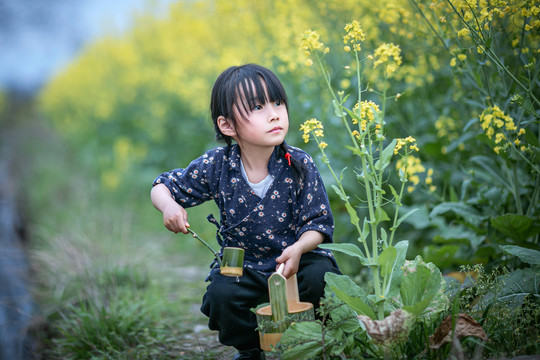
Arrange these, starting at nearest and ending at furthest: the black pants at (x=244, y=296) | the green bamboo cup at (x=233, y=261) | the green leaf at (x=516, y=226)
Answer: the green bamboo cup at (x=233, y=261), the black pants at (x=244, y=296), the green leaf at (x=516, y=226)

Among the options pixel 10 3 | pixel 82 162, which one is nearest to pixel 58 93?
pixel 82 162

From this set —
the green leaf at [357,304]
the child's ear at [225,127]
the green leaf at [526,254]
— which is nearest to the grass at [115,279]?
the green leaf at [357,304]

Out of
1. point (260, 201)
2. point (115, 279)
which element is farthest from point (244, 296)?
point (115, 279)

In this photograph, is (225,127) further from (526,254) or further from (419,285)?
(526,254)

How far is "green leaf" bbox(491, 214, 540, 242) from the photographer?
2.16 metres

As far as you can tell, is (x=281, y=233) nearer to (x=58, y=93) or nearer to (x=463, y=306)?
(x=463, y=306)

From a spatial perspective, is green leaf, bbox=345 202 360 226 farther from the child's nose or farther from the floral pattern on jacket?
the child's nose

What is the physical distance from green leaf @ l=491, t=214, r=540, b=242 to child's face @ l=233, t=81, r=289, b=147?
3.30 feet

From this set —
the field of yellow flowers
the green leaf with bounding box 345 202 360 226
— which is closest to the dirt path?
the field of yellow flowers

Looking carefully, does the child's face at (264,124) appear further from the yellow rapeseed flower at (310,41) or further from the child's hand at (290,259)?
the child's hand at (290,259)

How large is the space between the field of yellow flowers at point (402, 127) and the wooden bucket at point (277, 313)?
84 millimetres

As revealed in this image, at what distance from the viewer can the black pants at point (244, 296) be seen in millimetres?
1936

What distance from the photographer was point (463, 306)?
6.44 ft

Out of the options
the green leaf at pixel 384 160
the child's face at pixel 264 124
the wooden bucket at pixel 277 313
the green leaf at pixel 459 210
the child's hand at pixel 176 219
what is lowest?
the wooden bucket at pixel 277 313
